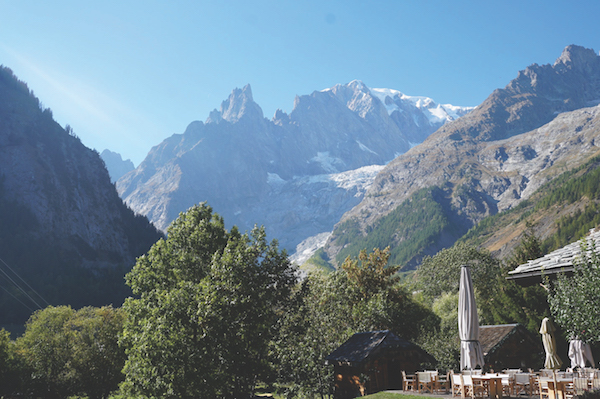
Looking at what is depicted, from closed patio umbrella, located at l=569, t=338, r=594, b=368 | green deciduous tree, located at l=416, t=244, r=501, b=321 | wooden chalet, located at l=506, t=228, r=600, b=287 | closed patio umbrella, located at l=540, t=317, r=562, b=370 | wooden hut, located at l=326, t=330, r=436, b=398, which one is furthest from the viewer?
green deciduous tree, located at l=416, t=244, r=501, b=321

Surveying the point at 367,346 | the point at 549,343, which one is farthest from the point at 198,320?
the point at 367,346

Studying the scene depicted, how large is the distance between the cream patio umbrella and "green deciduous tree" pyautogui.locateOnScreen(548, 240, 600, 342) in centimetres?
817

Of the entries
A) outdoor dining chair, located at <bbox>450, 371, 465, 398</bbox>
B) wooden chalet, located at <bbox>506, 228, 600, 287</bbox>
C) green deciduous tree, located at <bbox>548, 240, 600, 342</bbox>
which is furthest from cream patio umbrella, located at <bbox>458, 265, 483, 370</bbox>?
green deciduous tree, located at <bbox>548, 240, 600, 342</bbox>

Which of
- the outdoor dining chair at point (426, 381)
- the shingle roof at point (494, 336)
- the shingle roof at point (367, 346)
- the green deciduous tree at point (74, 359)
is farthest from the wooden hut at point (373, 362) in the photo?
the green deciduous tree at point (74, 359)

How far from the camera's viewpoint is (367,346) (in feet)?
112

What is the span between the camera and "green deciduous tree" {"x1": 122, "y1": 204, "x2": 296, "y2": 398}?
22.1 metres

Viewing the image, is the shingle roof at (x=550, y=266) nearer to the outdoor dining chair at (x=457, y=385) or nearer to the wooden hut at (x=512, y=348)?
the outdoor dining chair at (x=457, y=385)

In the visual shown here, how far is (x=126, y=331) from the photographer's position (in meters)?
26.9

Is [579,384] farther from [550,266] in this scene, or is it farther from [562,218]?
A: [562,218]

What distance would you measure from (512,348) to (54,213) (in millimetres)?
173248

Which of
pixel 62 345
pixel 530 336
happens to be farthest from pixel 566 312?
pixel 62 345

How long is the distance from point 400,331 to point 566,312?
121ft

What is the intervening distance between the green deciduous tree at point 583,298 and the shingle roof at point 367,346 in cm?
2099

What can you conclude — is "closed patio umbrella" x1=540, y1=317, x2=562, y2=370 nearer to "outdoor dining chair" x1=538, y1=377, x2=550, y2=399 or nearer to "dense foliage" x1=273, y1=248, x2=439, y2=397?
"outdoor dining chair" x1=538, y1=377, x2=550, y2=399
